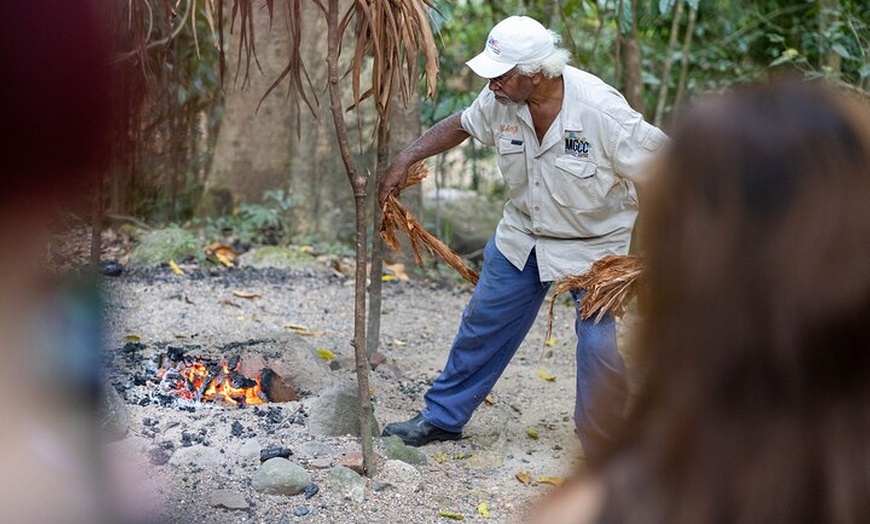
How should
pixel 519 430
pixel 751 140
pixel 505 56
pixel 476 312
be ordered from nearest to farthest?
1. pixel 751 140
2. pixel 505 56
3. pixel 476 312
4. pixel 519 430

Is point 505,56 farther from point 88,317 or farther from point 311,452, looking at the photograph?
point 88,317

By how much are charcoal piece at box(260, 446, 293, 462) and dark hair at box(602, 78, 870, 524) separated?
129 inches

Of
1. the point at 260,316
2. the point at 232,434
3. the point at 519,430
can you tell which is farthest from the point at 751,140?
the point at 260,316

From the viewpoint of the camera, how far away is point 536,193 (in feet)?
15.7

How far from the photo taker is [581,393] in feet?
15.2

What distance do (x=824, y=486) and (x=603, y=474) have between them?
259 millimetres

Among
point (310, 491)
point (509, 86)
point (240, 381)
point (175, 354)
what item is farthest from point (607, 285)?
point (175, 354)

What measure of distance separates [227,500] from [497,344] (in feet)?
4.64

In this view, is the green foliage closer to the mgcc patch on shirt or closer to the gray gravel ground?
the gray gravel ground

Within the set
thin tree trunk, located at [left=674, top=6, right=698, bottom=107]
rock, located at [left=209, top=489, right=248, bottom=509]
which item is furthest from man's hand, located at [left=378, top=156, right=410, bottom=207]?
thin tree trunk, located at [left=674, top=6, right=698, bottom=107]

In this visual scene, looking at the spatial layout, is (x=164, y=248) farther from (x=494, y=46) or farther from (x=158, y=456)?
(x=494, y=46)

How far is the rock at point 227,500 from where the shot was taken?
4.16m

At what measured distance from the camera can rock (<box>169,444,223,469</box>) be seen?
440cm

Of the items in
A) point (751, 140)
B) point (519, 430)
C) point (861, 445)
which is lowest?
point (519, 430)
